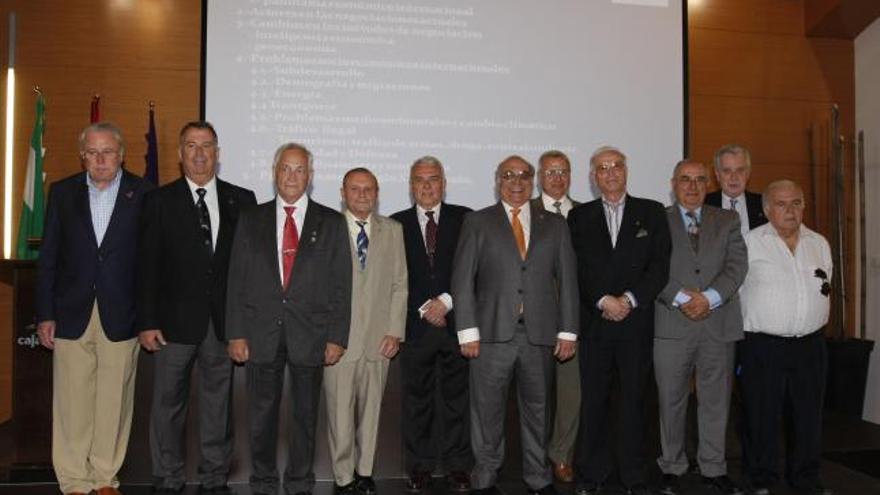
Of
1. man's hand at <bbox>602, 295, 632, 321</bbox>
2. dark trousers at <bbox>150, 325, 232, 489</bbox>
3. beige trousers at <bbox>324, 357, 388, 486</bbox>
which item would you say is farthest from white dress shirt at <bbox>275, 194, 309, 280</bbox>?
man's hand at <bbox>602, 295, 632, 321</bbox>

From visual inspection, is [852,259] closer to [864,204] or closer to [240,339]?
[864,204]

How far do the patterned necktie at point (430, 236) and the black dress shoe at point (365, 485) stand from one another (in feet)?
3.63

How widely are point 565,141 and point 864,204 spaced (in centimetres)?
280

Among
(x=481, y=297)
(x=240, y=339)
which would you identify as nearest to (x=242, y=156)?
(x=240, y=339)

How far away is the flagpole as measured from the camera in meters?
4.98

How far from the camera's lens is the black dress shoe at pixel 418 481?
349cm

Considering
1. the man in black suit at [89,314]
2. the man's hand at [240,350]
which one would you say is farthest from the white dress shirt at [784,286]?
the man in black suit at [89,314]

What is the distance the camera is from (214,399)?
3301 mm

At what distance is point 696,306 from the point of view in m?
3.35

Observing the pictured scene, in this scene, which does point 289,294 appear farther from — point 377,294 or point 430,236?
point 430,236

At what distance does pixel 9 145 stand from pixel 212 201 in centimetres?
268

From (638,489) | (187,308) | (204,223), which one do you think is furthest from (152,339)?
(638,489)

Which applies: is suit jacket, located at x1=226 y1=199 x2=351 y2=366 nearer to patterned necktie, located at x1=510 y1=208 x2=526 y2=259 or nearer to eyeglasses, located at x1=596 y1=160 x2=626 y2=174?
patterned necktie, located at x1=510 y1=208 x2=526 y2=259

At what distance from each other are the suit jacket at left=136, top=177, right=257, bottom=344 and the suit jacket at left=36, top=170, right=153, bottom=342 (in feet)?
0.24
